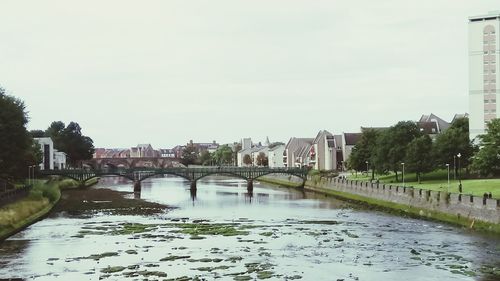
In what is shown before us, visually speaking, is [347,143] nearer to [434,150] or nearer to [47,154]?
[434,150]

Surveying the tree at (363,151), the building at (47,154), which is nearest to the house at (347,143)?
the tree at (363,151)

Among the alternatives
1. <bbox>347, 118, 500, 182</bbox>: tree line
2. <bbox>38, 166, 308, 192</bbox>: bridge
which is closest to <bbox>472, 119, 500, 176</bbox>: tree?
<bbox>347, 118, 500, 182</bbox>: tree line

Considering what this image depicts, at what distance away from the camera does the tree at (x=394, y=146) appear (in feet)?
376

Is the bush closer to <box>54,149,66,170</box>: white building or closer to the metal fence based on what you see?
the metal fence

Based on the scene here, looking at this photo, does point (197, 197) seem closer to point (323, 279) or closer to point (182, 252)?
point (182, 252)

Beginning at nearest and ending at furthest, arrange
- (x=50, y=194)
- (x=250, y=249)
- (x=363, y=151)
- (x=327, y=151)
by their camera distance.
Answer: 1. (x=250, y=249)
2. (x=50, y=194)
3. (x=363, y=151)
4. (x=327, y=151)

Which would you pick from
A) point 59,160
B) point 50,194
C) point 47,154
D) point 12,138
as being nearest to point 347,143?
point 47,154

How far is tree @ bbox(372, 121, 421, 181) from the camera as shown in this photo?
376ft

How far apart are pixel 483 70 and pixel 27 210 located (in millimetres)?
85438

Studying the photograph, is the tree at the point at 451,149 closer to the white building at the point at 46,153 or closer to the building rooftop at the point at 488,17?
the building rooftop at the point at 488,17

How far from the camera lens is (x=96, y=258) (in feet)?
168

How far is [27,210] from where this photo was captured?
79438 millimetres

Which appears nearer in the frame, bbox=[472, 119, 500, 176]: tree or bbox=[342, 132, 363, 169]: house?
bbox=[472, 119, 500, 176]: tree

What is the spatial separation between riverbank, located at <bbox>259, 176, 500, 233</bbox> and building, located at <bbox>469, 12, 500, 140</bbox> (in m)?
26.6
